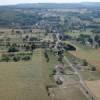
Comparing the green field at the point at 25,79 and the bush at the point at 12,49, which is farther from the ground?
the green field at the point at 25,79

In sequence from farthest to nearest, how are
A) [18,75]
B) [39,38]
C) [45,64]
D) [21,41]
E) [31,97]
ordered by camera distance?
1. [39,38]
2. [21,41]
3. [45,64]
4. [18,75]
5. [31,97]

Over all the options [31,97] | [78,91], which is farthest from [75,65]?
[31,97]

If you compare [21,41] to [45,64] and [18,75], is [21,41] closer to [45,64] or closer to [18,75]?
[45,64]

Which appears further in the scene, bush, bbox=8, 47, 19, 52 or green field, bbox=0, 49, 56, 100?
bush, bbox=8, 47, 19, 52

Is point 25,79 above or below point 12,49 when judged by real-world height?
above

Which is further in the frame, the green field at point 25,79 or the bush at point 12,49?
the bush at point 12,49

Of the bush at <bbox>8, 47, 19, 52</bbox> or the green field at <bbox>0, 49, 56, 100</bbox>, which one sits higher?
the green field at <bbox>0, 49, 56, 100</bbox>

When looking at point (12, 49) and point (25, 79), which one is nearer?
point (25, 79)

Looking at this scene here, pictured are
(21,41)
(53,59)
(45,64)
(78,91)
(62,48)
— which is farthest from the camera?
(21,41)
